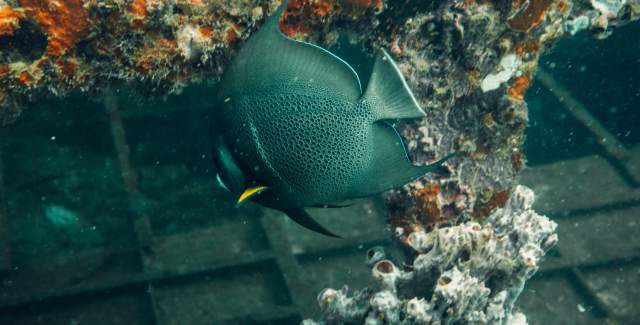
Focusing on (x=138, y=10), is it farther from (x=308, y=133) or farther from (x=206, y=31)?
(x=308, y=133)

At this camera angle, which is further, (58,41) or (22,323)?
(22,323)

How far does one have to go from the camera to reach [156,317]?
443 centimetres

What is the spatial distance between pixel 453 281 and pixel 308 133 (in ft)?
4.11

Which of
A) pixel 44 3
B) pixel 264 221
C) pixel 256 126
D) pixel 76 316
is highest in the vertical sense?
pixel 44 3

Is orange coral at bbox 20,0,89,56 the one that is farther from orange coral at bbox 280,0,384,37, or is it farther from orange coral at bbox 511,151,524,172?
orange coral at bbox 511,151,524,172

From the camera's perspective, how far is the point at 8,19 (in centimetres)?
262

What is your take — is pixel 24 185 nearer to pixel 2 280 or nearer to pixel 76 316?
pixel 2 280

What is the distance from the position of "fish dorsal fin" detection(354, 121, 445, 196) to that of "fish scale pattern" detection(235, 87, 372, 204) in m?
0.04

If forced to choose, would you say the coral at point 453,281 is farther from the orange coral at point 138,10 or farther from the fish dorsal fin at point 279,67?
the orange coral at point 138,10

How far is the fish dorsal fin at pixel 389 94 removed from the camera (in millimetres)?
1669

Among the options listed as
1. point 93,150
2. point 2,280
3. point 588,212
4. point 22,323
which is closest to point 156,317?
point 22,323

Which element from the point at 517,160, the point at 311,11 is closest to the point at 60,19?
the point at 311,11

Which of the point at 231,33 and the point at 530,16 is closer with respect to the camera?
the point at 231,33

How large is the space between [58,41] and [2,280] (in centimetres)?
321
